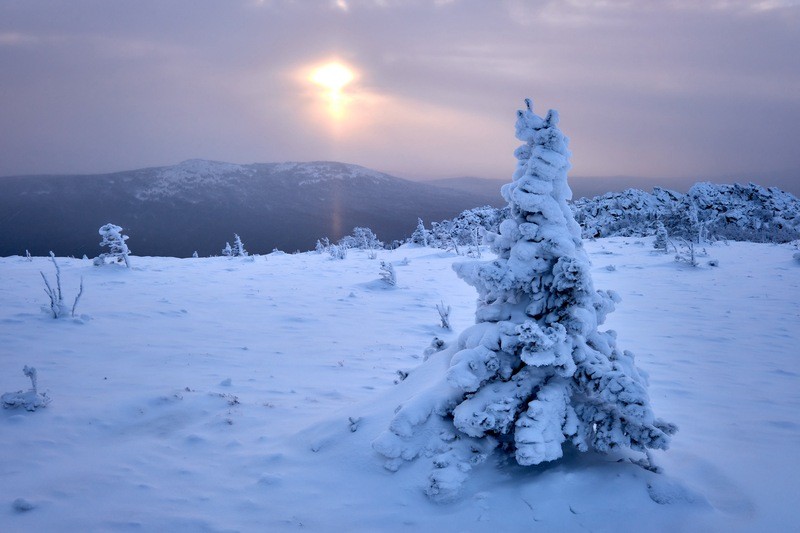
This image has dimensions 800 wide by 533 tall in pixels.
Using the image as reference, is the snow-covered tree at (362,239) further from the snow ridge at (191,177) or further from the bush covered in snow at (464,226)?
the snow ridge at (191,177)

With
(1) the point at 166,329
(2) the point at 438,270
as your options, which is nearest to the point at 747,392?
(1) the point at 166,329

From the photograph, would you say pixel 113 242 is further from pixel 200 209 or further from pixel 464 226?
pixel 200 209

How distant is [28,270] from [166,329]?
916 cm

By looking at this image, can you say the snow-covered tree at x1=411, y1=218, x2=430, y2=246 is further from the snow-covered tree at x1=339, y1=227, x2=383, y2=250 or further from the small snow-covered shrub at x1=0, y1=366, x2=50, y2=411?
the small snow-covered shrub at x1=0, y1=366, x2=50, y2=411

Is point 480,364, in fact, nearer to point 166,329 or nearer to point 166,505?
point 166,505

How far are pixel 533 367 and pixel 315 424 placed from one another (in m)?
2.31

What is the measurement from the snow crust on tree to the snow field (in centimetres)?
26

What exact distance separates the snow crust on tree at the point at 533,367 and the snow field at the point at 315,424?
255 mm

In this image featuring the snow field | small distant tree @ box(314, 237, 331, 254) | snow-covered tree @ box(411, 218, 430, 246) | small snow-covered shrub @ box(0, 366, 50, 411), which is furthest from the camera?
snow-covered tree @ box(411, 218, 430, 246)

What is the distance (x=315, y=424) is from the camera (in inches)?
176

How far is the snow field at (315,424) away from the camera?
3.06m

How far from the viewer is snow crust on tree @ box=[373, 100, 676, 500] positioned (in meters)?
3.17

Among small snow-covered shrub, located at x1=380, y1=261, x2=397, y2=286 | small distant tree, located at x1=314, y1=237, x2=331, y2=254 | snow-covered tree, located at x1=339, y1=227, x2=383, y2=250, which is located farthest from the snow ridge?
small snow-covered shrub, located at x1=380, y1=261, x2=397, y2=286

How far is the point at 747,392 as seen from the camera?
5211 millimetres
